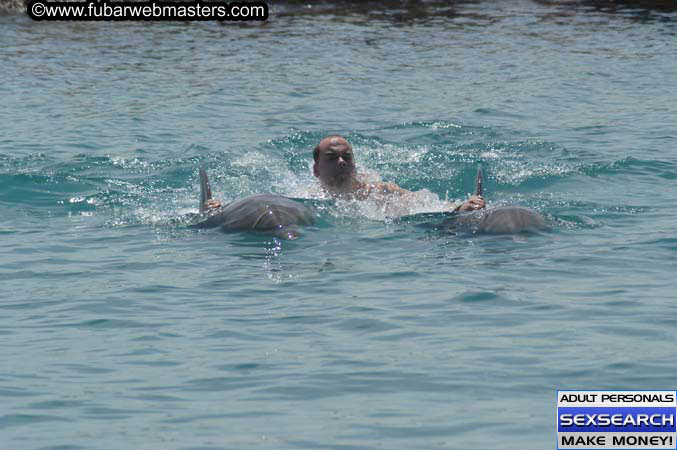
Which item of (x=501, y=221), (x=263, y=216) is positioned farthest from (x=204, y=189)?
(x=501, y=221)

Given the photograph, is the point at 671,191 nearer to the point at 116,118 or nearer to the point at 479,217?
the point at 479,217

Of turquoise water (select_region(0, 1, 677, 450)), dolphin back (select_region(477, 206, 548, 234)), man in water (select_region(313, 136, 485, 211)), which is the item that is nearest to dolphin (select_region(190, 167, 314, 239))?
turquoise water (select_region(0, 1, 677, 450))

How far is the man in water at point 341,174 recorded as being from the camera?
14.5 metres

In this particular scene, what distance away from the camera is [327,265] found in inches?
450

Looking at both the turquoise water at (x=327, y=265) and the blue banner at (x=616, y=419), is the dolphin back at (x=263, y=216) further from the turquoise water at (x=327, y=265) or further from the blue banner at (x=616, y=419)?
the blue banner at (x=616, y=419)

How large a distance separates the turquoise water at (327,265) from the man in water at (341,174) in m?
0.38

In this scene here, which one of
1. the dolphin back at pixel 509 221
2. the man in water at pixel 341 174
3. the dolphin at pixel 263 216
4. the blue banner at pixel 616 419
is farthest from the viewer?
the man in water at pixel 341 174

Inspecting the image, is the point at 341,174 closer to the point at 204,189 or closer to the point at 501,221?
the point at 204,189

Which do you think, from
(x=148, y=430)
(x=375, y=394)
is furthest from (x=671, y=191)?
(x=148, y=430)

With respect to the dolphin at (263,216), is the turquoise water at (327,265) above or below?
below

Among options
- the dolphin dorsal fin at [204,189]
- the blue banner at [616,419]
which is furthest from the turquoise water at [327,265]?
the dolphin dorsal fin at [204,189]

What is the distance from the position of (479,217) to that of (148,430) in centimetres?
587

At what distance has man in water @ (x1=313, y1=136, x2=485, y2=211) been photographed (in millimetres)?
14469

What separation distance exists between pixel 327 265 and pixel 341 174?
10.6 ft
